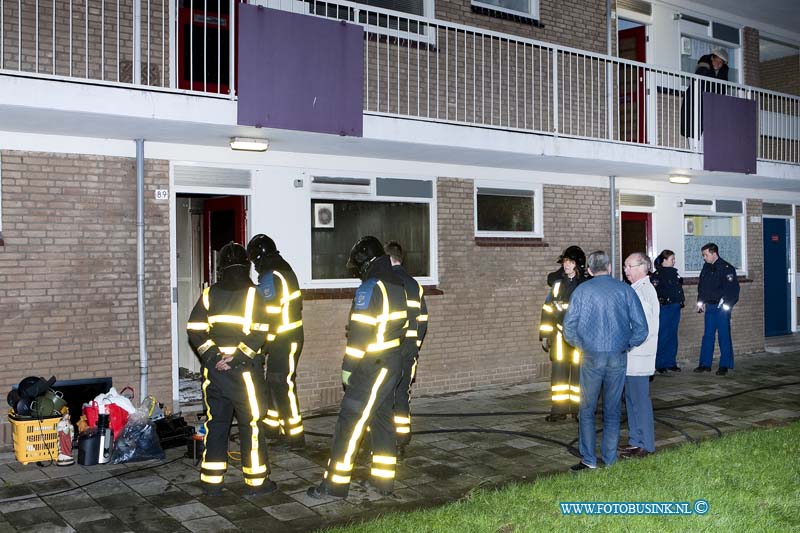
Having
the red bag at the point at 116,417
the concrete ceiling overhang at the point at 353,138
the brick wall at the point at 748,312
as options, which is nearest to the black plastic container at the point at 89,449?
the red bag at the point at 116,417

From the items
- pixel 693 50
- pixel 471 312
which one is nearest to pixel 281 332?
pixel 471 312

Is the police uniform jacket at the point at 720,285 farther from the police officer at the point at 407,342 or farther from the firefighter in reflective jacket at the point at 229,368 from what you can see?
the firefighter in reflective jacket at the point at 229,368

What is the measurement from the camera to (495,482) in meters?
6.73

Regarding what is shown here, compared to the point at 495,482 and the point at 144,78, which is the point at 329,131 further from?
the point at 495,482

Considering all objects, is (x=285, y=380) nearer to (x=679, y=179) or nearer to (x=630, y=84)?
(x=679, y=179)

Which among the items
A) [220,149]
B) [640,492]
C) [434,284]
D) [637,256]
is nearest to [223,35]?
[220,149]

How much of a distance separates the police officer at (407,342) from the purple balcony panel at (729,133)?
667 centimetres

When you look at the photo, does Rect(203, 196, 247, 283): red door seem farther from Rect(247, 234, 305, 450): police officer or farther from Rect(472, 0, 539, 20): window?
Rect(472, 0, 539, 20): window

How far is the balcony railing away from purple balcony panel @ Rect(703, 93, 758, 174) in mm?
204

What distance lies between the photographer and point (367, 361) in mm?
6078

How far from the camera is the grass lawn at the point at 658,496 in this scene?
17.8 feet

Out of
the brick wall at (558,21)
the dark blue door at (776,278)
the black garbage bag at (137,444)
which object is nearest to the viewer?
the black garbage bag at (137,444)

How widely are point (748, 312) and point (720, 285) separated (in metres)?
3.14

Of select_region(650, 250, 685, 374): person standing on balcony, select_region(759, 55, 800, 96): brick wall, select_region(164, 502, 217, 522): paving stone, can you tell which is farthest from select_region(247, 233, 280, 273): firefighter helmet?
select_region(759, 55, 800, 96): brick wall
